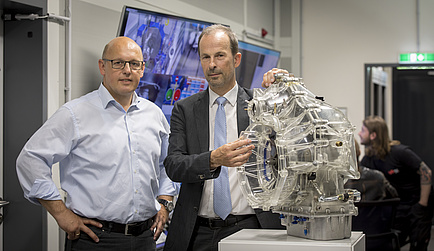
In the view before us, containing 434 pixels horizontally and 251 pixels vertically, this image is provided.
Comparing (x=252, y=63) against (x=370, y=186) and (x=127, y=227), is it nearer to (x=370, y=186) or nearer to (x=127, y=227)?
(x=370, y=186)

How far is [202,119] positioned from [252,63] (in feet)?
8.76

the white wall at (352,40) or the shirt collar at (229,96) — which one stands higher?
the white wall at (352,40)

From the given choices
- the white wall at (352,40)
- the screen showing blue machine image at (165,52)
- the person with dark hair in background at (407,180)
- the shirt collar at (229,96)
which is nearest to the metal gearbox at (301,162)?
the shirt collar at (229,96)

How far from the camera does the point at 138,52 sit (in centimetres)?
286

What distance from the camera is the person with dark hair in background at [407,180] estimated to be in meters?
5.45

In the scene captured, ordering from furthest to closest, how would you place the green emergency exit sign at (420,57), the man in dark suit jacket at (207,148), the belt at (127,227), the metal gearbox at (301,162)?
the green emergency exit sign at (420,57), the belt at (127,227), the man in dark suit jacket at (207,148), the metal gearbox at (301,162)

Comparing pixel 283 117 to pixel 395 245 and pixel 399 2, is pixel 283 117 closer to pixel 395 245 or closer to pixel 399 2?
pixel 395 245

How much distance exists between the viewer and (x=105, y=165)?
262 cm

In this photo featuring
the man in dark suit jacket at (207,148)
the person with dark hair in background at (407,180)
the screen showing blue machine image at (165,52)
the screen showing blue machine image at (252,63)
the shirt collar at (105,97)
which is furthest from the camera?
the person with dark hair in background at (407,180)

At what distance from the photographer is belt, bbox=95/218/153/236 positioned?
2.62 meters

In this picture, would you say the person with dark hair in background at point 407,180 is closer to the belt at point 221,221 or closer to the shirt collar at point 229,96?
the shirt collar at point 229,96

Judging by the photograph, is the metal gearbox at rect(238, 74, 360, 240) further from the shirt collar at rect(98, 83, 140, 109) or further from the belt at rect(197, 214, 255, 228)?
the shirt collar at rect(98, 83, 140, 109)

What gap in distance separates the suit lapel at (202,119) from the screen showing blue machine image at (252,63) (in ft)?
7.61

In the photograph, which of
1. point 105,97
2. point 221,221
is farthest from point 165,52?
point 221,221
